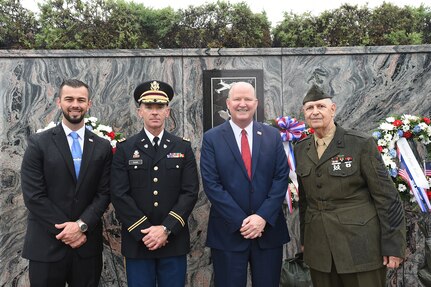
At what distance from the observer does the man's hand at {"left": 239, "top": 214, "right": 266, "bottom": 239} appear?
2820mm

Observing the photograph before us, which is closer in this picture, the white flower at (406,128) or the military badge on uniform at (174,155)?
the military badge on uniform at (174,155)

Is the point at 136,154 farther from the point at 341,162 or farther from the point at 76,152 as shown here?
the point at 341,162

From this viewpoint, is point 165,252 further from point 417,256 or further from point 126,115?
point 417,256

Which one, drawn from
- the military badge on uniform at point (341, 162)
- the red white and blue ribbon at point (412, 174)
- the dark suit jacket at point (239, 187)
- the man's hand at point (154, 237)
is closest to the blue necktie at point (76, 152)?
the man's hand at point (154, 237)

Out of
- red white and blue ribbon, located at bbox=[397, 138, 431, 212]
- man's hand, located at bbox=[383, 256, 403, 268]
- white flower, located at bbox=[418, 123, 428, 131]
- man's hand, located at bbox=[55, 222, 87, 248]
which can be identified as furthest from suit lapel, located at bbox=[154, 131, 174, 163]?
white flower, located at bbox=[418, 123, 428, 131]

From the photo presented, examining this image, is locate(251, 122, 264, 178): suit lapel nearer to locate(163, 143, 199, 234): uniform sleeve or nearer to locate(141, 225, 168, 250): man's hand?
locate(163, 143, 199, 234): uniform sleeve

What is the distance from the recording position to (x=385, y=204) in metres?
2.61

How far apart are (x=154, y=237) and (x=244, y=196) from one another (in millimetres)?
700

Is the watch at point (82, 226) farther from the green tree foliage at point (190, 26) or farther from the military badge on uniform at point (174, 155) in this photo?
the green tree foliage at point (190, 26)

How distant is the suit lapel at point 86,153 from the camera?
9.52 feet

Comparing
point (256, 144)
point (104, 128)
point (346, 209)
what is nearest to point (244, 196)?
point (256, 144)

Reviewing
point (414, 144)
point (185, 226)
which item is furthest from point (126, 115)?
point (414, 144)

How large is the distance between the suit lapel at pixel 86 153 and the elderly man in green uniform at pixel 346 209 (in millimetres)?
1531

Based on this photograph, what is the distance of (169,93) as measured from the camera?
10.9 ft
